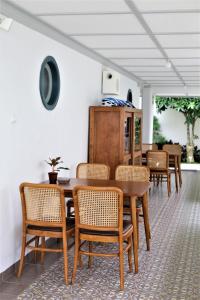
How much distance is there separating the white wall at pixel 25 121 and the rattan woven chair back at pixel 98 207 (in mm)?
655

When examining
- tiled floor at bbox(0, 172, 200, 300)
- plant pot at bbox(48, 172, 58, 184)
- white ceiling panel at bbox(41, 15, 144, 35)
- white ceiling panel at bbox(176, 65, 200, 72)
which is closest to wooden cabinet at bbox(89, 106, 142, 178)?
tiled floor at bbox(0, 172, 200, 300)

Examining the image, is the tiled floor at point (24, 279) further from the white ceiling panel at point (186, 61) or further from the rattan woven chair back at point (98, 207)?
the white ceiling panel at point (186, 61)

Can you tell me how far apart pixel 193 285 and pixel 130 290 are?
55cm

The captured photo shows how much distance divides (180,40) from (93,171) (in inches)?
68.9

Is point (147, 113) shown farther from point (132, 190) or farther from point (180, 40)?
point (132, 190)

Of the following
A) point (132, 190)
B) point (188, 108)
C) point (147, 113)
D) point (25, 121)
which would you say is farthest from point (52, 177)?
point (188, 108)

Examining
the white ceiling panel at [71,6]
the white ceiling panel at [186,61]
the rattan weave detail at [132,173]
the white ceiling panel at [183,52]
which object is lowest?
the rattan weave detail at [132,173]

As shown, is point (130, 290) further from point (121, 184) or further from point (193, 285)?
point (121, 184)

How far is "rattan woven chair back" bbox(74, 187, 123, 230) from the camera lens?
352cm

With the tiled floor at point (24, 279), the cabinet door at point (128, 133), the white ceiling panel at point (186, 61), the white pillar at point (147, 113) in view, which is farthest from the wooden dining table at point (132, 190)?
the white pillar at point (147, 113)

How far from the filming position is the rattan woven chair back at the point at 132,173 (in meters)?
4.94

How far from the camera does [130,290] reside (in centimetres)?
362

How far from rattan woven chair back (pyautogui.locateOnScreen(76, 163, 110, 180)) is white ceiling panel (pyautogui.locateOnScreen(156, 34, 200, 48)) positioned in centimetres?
153

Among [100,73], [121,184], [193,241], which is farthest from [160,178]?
[121,184]
